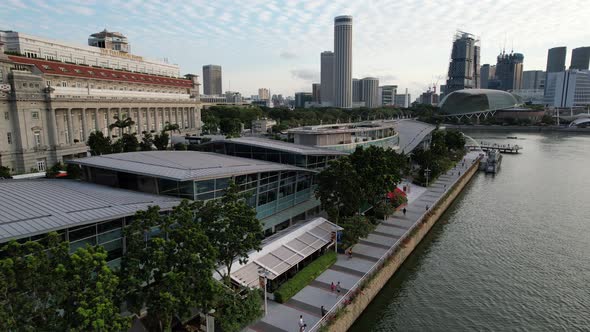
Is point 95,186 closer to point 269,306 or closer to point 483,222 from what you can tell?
point 269,306

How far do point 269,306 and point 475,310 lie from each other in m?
18.3

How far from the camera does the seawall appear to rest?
1149 inches

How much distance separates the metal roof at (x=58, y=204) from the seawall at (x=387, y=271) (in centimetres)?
1586

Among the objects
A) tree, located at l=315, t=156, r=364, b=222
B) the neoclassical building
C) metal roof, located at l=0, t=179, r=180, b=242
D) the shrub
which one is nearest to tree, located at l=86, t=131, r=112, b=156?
the neoclassical building

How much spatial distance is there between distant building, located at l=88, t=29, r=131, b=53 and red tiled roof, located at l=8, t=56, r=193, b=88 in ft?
87.1

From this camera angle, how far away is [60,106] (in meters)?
76.1

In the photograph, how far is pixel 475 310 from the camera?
32.8 metres

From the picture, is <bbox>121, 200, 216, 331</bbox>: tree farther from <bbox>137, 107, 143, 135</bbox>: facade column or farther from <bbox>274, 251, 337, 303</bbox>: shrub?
<bbox>137, 107, 143, 135</bbox>: facade column

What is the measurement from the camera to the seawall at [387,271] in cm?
2919

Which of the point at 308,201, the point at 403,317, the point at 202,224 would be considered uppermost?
the point at 202,224

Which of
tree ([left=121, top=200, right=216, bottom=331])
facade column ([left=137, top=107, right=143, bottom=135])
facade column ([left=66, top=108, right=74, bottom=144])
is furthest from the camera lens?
facade column ([left=137, top=107, right=143, bottom=135])

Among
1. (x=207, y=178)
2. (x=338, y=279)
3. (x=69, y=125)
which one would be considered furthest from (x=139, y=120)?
(x=338, y=279)

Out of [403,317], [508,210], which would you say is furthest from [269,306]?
[508,210]

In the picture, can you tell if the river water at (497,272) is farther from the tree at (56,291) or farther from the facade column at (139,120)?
the facade column at (139,120)
